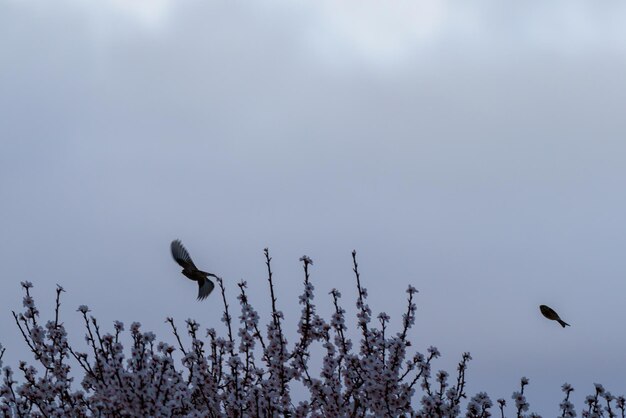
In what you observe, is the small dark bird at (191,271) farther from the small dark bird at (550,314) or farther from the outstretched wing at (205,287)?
the small dark bird at (550,314)

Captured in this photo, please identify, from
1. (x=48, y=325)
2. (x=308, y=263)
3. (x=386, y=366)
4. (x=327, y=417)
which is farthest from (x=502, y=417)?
(x=48, y=325)

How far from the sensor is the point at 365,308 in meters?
→ 12.3

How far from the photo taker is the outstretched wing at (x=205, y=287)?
40.4 ft

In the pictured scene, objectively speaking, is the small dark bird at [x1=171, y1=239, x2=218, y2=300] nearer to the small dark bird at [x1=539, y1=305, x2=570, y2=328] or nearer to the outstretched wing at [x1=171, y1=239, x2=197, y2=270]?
the outstretched wing at [x1=171, y1=239, x2=197, y2=270]

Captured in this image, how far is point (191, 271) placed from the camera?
40.6 feet

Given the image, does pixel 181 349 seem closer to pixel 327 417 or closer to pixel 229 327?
pixel 229 327

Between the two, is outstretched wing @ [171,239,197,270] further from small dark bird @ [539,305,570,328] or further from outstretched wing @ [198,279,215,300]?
small dark bird @ [539,305,570,328]

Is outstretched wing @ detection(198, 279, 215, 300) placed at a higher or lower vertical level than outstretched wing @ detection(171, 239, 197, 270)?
lower

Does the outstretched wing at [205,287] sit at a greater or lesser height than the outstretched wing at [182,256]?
lesser

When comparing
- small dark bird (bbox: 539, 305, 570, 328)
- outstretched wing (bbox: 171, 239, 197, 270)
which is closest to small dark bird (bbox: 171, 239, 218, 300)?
outstretched wing (bbox: 171, 239, 197, 270)

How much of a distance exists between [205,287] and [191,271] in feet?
1.00

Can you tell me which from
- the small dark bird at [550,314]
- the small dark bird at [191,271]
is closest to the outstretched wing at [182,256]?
the small dark bird at [191,271]

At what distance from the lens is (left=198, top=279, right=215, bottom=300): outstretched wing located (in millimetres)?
12312

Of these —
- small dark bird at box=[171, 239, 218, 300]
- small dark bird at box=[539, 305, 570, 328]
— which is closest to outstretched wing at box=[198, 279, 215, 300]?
small dark bird at box=[171, 239, 218, 300]
